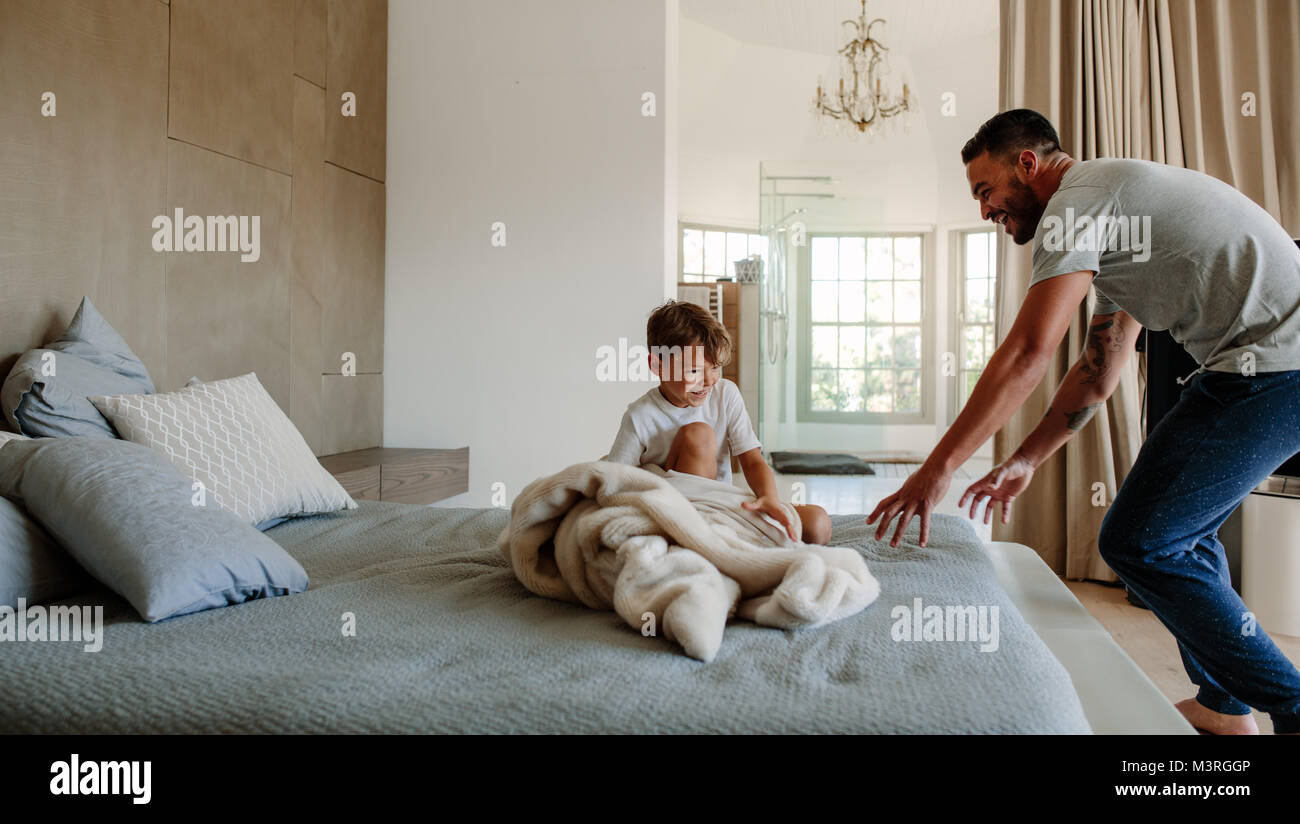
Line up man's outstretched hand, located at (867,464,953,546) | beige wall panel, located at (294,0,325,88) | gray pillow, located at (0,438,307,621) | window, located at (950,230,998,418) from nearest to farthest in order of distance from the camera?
gray pillow, located at (0,438,307,621) < man's outstretched hand, located at (867,464,953,546) < beige wall panel, located at (294,0,325,88) < window, located at (950,230,998,418)

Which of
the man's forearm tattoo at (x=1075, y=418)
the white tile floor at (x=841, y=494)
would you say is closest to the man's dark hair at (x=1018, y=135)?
the man's forearm tattoo at (x=1075, y=418)

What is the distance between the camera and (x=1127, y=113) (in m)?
3.42

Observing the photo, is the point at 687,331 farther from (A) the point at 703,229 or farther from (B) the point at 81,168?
(A) the point at 703,229

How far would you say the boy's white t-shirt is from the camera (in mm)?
1989

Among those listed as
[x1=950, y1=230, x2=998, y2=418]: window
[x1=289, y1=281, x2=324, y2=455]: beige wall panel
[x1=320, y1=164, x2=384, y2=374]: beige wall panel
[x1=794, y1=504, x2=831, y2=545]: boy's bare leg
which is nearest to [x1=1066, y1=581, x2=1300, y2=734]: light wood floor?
[x1=794, y1=504, x2=831, y2=545]: boy's bare leg

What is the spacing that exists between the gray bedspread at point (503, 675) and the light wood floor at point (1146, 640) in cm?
131

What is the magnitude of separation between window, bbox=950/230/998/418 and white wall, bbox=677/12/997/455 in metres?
0.11

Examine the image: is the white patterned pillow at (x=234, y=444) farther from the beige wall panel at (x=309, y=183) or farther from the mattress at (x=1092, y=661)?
the mattress at (x=1092, y=661)

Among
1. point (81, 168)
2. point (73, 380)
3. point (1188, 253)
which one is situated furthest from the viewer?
point (81, 168)

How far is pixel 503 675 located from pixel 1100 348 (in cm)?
167

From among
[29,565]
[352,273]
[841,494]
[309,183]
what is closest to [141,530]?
[29,565]

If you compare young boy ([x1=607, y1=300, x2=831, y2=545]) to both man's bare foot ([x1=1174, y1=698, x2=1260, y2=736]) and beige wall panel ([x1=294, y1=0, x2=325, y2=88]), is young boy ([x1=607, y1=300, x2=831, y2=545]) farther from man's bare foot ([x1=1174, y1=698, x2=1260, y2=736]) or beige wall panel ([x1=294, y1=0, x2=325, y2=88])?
beige wall panel ([x1=294, y1=0, x2=325, y2=88])

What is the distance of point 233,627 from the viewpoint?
4.28ft

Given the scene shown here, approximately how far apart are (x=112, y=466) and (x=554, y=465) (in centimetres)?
247
